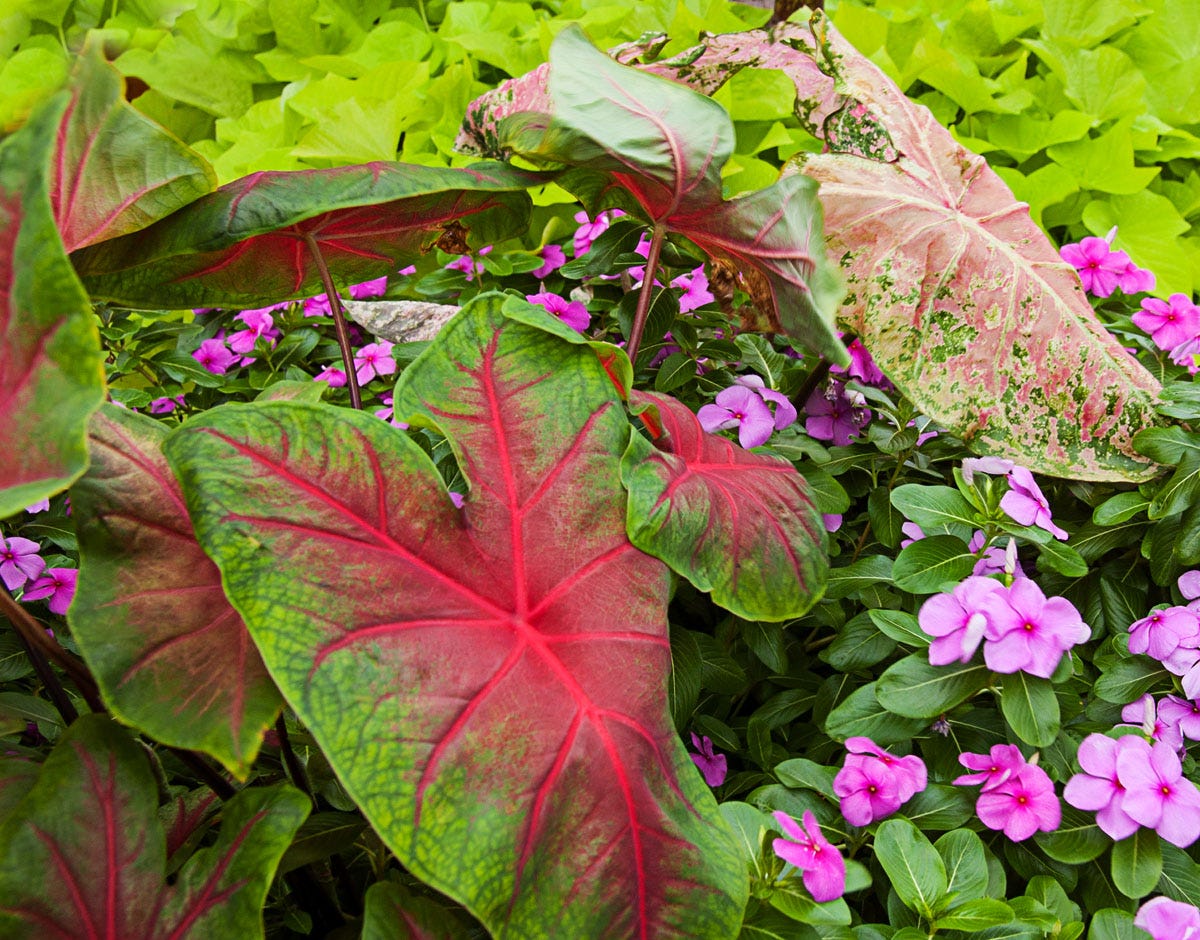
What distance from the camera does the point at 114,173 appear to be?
30.1 inches

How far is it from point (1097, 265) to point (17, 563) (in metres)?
1.40

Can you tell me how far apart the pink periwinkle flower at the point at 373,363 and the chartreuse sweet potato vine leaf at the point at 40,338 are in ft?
2.98

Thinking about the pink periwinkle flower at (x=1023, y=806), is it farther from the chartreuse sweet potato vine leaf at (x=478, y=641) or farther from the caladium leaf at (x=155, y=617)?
the caladium leaf at (x=155, y=617)

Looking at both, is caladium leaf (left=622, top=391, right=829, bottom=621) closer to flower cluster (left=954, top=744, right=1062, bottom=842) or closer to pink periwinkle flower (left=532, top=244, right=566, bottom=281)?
flower cluster (left=954, top=744, right=1062, bottom=842)

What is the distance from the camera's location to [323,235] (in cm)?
99

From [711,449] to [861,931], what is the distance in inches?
15.8

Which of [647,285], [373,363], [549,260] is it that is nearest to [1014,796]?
[647,285]

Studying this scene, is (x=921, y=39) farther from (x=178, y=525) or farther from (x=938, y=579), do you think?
(x=178, y=525)

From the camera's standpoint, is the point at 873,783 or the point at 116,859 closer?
the point at 116,859

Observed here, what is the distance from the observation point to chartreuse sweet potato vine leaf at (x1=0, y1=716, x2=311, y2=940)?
552mm

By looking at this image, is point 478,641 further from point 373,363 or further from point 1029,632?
point 373,363

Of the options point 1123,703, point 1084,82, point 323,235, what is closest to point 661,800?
point 1123,703

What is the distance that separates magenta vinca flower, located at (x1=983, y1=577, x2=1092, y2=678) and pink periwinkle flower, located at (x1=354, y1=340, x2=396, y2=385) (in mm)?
899

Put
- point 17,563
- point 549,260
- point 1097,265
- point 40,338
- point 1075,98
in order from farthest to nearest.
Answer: point 1075,98 → point 549,260 → point 1097,265 → point 17,563 → point 40,338
